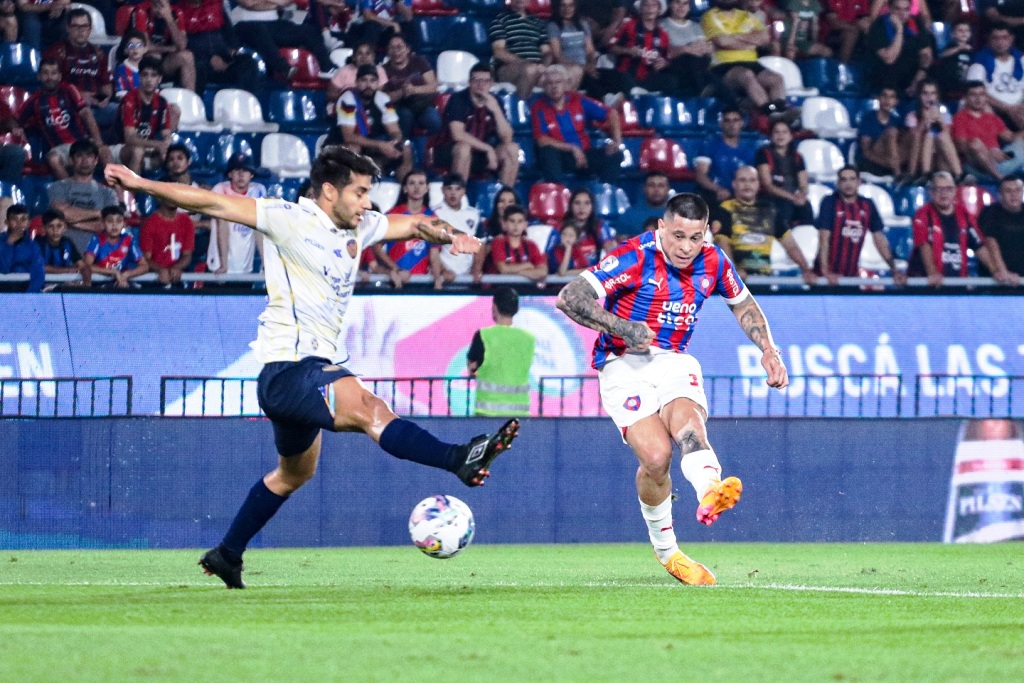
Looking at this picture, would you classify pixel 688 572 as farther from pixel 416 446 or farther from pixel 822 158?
pixel 822 158

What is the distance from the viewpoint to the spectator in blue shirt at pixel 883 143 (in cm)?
1931

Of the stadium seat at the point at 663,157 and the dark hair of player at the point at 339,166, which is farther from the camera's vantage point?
the stadium seat at the point at 663,157

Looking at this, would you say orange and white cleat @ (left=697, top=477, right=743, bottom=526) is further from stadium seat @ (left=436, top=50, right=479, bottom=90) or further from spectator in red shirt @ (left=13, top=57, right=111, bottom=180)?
stadium seat @ (left=436, top=50, right=479, bottom=90)

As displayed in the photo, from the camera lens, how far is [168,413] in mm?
14031

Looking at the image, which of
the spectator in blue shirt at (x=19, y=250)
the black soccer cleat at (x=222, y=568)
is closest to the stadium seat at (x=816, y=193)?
the spectator in blue shirt at (x=19, y=250)

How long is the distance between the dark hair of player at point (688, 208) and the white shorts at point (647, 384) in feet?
2.61

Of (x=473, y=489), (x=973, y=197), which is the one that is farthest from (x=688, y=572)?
(x=973, y=197)

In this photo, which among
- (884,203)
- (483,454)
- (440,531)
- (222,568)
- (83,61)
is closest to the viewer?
(483,454)

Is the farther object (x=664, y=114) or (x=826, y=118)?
(x=826, y=118)

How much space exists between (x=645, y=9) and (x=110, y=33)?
6.22m

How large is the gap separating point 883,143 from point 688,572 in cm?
1145

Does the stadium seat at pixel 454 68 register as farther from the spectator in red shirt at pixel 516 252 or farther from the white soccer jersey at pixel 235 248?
the white soccer jersey at pixel 235 248

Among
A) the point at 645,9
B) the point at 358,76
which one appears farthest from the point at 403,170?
the point at 645,9

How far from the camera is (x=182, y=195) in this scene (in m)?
7.77
